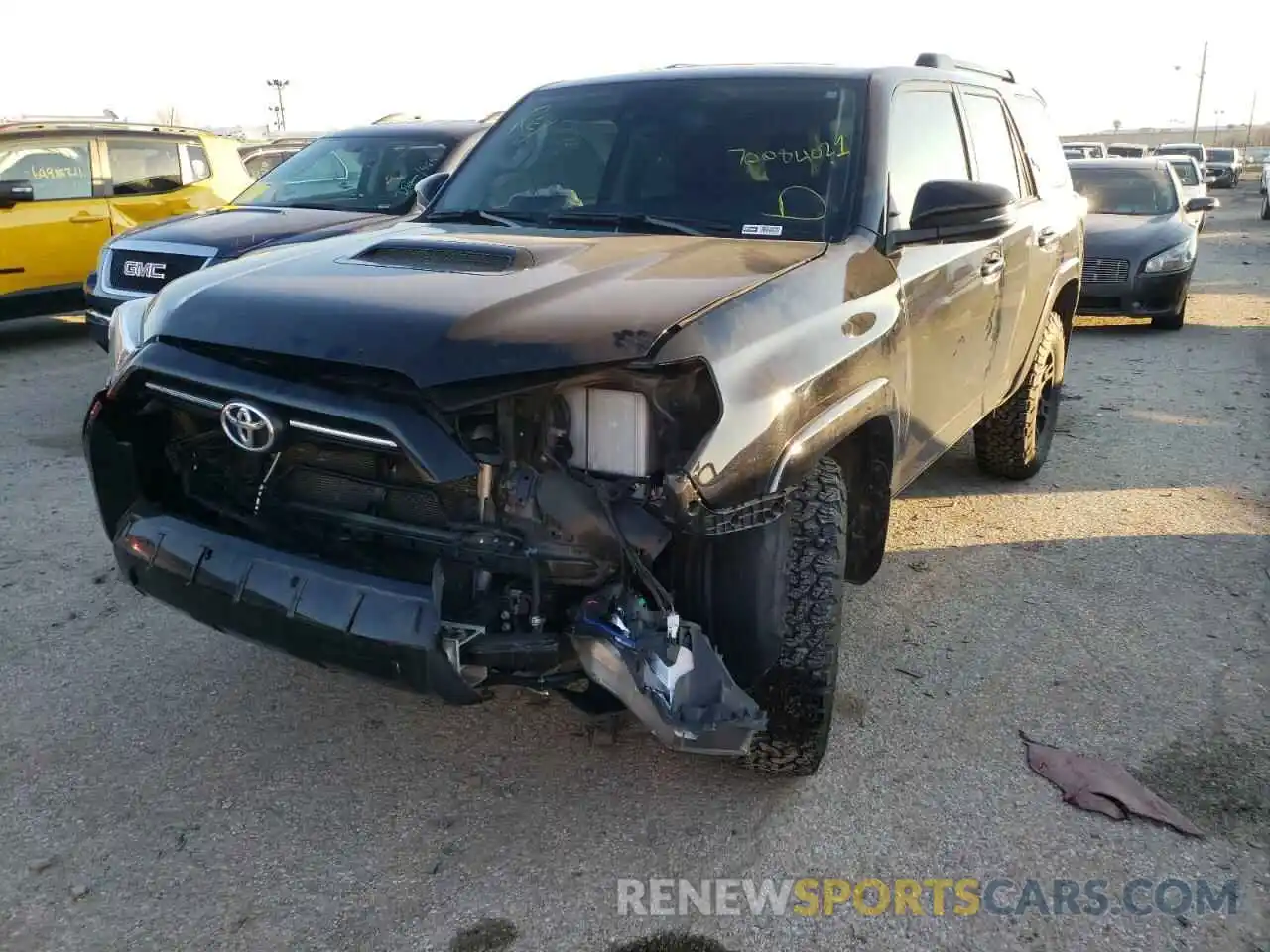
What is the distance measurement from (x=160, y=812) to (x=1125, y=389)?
23.0ft

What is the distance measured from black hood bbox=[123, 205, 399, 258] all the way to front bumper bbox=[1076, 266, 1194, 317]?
21.7ft

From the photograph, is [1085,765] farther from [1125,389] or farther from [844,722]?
[1125,389]

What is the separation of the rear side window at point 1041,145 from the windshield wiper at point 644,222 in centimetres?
221

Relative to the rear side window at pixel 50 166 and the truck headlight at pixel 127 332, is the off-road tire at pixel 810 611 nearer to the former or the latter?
the truck headlight at pixel 127 332

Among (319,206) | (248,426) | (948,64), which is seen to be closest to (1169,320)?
(948,64)

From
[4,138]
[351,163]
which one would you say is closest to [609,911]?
[351,163]

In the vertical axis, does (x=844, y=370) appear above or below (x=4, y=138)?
below

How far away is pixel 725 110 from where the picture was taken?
3430mm

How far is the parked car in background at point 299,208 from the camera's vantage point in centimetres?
629

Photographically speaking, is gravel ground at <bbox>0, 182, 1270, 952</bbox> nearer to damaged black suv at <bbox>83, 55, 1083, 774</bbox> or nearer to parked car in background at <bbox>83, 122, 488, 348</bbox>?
damaged black suv at <bbox>83, 55, 1083, 774</bbox>

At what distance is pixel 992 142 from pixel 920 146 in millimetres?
991

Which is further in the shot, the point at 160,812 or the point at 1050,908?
the point at 160,812

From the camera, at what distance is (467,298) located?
2375mm

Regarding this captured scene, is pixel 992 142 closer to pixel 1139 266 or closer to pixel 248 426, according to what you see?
pixel 248 426
